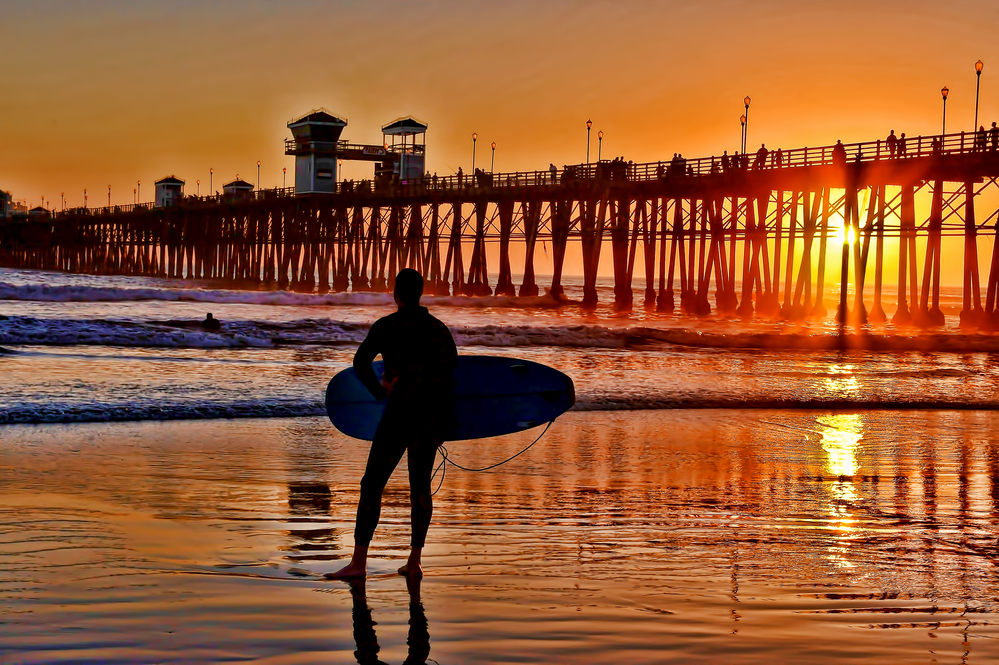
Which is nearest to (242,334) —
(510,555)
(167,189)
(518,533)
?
(518,533)

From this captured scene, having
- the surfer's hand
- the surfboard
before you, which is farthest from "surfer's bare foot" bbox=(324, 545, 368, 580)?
the surfboard

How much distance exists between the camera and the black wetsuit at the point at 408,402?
5020 millimetres

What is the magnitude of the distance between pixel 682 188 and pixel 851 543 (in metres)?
33.9

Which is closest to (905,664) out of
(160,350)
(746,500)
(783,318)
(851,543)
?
(851,543)

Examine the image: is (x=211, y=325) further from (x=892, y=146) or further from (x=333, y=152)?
(x=333, y=152)

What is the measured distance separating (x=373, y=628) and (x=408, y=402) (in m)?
1.13

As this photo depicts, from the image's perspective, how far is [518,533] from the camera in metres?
5.90

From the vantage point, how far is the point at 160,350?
20.9 m

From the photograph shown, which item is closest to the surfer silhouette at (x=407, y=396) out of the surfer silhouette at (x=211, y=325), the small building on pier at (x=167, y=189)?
the surfer silhouette at (x=211, y=325)

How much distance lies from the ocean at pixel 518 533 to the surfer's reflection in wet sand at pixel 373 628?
0.04ft

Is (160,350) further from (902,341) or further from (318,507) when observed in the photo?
(902,341)

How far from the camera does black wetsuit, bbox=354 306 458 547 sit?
16.5 ft

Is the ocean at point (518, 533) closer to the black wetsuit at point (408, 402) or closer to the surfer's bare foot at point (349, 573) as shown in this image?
the surfer's bare foot at point (349, 573)

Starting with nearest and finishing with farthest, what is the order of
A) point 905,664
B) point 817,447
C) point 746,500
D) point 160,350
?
1. point 905,664
2. point 746,500
3. point 817,447
4. point 160,350
